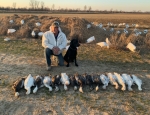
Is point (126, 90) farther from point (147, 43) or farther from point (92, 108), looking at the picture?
point (147, 43)

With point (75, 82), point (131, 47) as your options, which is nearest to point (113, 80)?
point (75, 82)

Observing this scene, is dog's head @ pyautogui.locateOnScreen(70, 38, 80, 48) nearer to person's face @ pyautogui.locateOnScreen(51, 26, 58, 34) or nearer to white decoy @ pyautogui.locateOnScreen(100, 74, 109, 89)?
person's face @ pyautogui.locateOnScreen(51, 26, 58, 34)

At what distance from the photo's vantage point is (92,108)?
5430 millimetres

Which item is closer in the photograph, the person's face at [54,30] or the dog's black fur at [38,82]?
the dog's black fur at [38,82]

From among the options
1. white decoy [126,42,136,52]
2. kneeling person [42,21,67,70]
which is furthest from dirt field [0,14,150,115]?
white decoy [126,42,136,52]

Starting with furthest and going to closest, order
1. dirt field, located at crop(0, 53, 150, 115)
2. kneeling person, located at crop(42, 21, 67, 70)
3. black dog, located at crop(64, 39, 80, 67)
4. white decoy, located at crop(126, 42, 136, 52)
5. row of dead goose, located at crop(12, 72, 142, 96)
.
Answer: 1. white decoy, located at crop(126, 42, 136, 52)
2. black dog, located at crop(64, 39, 80, 67)
3. kneeling person, located at crop(42, 21, 67, 70)
4. row of dead goose, located at crop(12, 72, 142, 96)
5. dirt field, located at crop(0, 53, 150, 115)

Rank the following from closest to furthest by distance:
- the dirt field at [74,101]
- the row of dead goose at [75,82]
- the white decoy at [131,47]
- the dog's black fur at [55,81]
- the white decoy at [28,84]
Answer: the dirt field at [74,101]
the white decoy at [28,84]
the row of dead goose at [75,82]
the dog's black fur at [55,81]
the white decoy at [131,47]

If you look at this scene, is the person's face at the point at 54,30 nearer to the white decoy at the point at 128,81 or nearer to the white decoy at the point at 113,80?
the white decoy at the point at 113,80

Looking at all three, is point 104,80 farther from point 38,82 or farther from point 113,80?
point 38,82

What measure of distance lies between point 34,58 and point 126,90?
454cm

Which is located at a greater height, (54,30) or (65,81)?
(54,30)

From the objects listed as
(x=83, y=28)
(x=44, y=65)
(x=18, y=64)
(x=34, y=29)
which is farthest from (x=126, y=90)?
(x=34, y=29)

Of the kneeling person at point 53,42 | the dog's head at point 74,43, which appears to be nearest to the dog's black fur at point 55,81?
the kneeling person at point 53,42

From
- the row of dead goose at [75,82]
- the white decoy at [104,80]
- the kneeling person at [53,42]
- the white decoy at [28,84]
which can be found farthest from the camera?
the kneeling person at [53,42]
